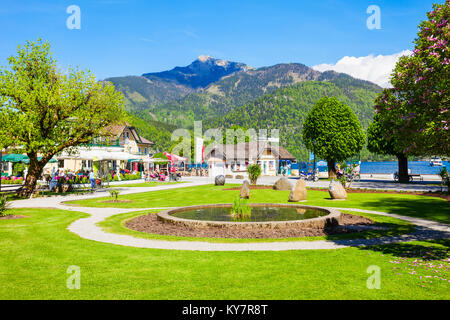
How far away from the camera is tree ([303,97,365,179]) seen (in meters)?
45.7

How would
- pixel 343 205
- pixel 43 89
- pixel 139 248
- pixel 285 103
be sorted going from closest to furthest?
pixel 139 248 → pixel 343 205 → pixel 43 89 → pixel 285 103

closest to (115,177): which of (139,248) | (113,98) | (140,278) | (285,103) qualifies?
(113,98)

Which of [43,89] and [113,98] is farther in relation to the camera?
[113,98]

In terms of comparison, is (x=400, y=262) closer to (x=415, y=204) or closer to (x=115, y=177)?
(x=415, y=204)

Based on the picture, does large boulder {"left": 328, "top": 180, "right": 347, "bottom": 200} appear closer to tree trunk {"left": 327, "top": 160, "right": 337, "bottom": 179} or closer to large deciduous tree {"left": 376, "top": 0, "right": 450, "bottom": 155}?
large deciduous tree {"left": 376, "top": 0, "right": 450, "bottom": 155}

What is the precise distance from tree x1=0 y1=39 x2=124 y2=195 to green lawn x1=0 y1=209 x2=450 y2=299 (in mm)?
15615

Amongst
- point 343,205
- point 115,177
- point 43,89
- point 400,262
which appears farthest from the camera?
point 115,177

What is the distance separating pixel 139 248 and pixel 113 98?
66.1ft

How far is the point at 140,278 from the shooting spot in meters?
6.95

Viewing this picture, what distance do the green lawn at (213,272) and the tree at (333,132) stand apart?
120ft

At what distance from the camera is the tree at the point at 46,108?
2334 cm

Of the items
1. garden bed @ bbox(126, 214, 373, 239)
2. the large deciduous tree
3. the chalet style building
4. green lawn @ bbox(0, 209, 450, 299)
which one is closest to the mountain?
the chalet style building

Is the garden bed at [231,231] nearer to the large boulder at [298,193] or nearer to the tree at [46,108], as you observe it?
the large boulder at [298,193]

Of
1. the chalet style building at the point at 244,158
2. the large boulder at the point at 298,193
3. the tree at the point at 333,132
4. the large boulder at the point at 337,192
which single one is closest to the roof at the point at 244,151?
the chalet style building at the point at 244,158
